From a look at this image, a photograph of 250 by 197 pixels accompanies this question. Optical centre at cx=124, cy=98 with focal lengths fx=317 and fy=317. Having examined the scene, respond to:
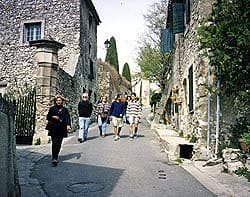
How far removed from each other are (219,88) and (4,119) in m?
5.83

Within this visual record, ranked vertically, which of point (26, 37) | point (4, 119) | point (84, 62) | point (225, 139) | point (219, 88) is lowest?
point (225, 139)

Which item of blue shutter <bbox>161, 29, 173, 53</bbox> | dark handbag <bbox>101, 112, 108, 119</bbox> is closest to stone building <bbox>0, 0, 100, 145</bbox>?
dark handbag <bbox>101, 112, 108, 119</bbox>

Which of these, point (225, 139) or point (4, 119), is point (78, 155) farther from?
point (4, 119)

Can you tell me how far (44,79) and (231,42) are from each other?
7827 mm

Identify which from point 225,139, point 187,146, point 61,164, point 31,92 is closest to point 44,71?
point 31,92

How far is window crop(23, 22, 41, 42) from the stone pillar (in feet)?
25.6

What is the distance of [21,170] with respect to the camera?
7.52 m

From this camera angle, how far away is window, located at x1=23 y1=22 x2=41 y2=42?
20172 millimetres

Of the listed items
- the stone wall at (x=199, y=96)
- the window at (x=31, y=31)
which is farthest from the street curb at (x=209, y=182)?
the window at (x=31, y=31)

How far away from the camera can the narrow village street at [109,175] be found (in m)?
5.67

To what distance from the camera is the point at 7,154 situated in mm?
4215

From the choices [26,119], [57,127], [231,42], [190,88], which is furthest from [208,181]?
[26,119]

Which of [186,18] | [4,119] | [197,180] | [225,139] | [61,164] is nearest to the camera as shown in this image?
[4,119]

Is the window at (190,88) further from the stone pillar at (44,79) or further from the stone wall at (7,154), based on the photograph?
the stone wall at (7,154)
